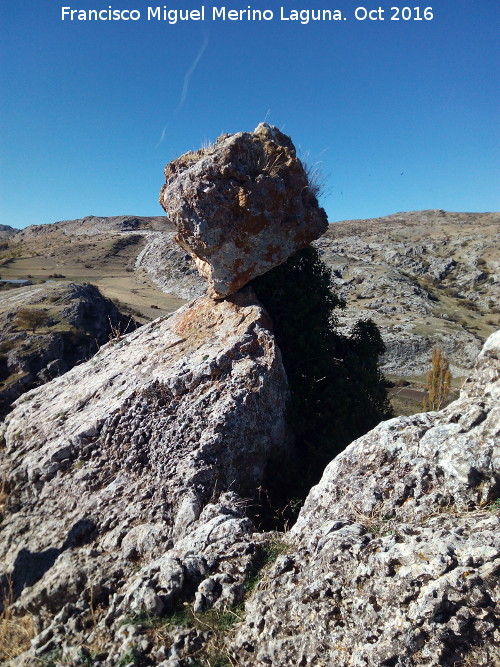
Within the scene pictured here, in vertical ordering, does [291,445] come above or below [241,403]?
below

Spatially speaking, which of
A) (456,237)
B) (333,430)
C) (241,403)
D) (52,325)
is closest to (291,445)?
(333,430)

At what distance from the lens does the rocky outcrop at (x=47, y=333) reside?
23.0 m

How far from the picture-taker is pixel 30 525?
7.00m

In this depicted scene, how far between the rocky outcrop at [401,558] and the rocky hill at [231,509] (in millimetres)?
15

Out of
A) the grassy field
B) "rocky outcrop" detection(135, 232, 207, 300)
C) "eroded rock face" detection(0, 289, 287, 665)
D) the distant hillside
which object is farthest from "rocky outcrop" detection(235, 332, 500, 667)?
"rocky outcrop" detection(135, 232, 207, 300)

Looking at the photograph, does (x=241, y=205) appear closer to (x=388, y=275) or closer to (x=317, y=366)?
(x=317, y=366)

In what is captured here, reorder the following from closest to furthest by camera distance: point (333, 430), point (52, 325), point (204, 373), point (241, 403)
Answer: point (241, 403) → point (204, 373) → point (333, 430) → point (52, 325)

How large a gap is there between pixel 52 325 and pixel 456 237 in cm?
9768

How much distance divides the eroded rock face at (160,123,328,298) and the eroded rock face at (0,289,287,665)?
3.13ft

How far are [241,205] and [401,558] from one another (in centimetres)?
672

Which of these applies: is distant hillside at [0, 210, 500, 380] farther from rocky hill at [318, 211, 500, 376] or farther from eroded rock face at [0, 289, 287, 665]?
eroded rock face at [0, 289, 287, 665]

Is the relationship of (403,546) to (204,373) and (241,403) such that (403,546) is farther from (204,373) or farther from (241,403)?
(204,373)

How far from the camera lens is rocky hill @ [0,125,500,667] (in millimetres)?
3590

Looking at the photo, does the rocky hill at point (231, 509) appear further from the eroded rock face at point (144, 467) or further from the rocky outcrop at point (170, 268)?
the rocky outcrop at point (170, 268)
